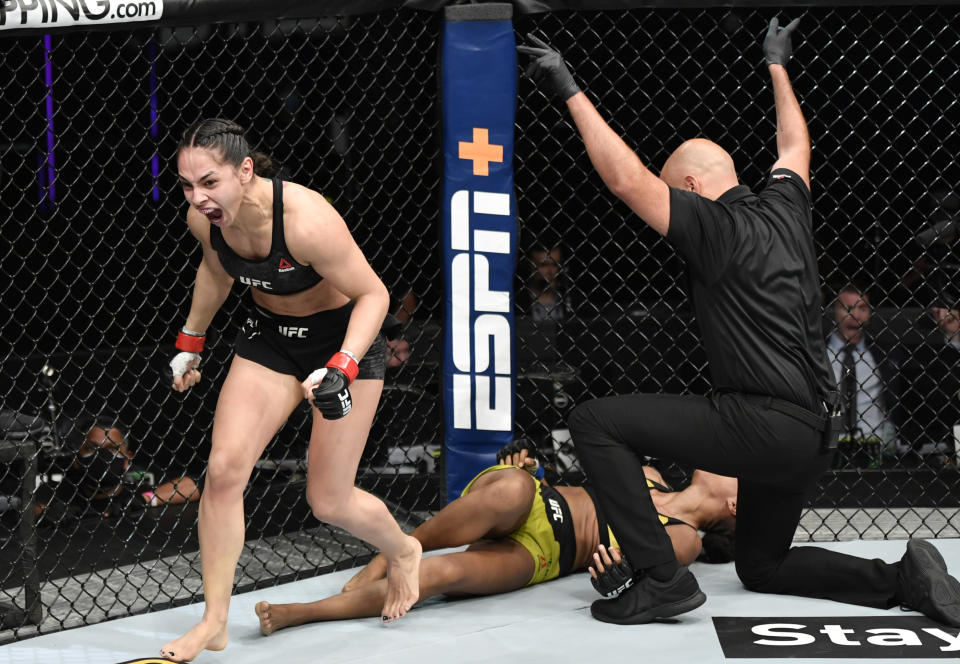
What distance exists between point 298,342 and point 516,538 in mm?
881

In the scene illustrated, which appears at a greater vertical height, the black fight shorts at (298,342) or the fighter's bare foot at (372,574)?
the black fight shorts at (298,342)

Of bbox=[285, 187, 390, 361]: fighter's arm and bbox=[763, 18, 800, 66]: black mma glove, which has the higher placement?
bbox=[763, 18, 800, 66]: black mma glove

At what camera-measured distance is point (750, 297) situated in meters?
2.70

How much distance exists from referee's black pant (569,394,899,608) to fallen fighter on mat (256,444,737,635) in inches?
6.0

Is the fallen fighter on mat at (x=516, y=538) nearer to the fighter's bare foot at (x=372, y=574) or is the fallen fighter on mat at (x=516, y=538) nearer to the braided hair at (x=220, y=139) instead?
the fighter's bare foot at (x=372, y=574)

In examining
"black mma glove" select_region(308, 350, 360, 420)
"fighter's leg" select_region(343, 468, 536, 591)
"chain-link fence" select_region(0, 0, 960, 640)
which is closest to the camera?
"black mma glove" select_region(308, 350, 360, 420)

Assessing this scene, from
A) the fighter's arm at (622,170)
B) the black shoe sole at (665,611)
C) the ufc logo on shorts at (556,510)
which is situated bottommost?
the black shoe sole at (665,611)

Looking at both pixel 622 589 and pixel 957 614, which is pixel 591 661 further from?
pixel 957 614

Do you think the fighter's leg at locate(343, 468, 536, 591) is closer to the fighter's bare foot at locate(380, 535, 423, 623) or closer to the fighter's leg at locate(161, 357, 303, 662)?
the fighter's bare foot at locate(380, 535, 423, 623)

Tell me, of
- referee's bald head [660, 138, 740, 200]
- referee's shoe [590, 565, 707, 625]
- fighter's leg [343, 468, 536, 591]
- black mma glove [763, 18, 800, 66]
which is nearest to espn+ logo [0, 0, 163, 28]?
referee's bald head [660, 138, 740, 200]

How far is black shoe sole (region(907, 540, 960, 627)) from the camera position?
271 cm

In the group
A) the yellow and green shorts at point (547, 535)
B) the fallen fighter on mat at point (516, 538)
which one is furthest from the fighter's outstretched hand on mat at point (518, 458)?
the yellow and green shorts at point (547, 535)

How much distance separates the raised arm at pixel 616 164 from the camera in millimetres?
2604

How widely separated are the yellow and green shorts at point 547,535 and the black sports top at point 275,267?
0.86 m
